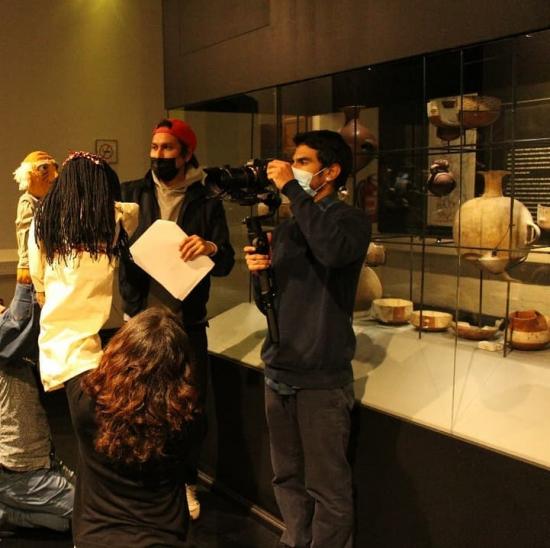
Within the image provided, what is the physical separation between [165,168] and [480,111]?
1042 mm

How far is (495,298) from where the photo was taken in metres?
2.01

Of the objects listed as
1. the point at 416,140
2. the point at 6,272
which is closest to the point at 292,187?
the point at 416,140

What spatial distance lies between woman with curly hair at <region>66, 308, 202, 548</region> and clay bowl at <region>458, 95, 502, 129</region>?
1.14 meters

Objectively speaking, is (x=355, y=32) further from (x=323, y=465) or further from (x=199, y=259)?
(x=323, y=465)

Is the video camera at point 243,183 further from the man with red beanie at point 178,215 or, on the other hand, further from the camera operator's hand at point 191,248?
the man with red beanie at point 178,215

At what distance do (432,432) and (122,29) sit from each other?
3.69 meters

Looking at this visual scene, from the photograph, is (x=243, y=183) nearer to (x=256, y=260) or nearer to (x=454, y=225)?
(x=256, y=260)

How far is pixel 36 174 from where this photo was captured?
6.58 ft

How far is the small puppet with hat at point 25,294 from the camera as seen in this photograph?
6.13ft

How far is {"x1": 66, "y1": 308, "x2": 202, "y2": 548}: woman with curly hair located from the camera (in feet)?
4.17

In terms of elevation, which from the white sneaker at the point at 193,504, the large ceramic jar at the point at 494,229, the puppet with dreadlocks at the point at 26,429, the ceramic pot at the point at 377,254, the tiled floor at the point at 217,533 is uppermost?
the large ceramic jar at the point at 494,229

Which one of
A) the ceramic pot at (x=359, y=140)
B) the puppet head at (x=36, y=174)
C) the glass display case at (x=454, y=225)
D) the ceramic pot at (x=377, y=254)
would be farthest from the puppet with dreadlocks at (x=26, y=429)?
the ceramic pot at (x=377, y=254)

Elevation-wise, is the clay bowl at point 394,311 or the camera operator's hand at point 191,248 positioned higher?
the camera operator's hand at point 191,248

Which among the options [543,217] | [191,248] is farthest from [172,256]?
[543,217]
